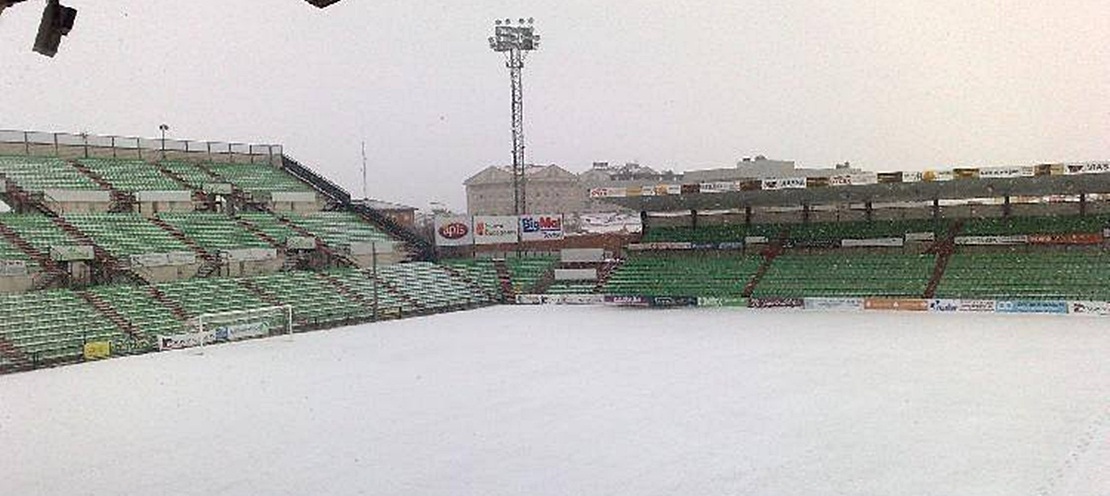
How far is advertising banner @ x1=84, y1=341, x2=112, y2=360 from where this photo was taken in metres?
33.5

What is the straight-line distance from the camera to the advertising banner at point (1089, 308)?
3831 cm

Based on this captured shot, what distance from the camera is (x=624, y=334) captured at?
36.9m

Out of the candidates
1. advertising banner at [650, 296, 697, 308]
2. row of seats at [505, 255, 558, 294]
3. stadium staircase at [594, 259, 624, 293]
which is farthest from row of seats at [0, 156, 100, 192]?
advertising banner at [650, 296, 697, 308]

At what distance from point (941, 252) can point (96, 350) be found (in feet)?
135

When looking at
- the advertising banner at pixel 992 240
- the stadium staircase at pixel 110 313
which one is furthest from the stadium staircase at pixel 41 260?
the advertising banner at pixel 992 240

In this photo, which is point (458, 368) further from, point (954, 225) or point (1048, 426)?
point (954, 225)

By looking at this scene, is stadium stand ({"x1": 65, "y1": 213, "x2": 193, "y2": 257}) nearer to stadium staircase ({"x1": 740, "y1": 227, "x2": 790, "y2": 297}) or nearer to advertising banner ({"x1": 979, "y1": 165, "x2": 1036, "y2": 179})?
stadium staircase ({"x1": 740, "y1": 227, "x2": 790, "y2": 297})

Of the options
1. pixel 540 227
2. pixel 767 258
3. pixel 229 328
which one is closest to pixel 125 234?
pixel 229 328

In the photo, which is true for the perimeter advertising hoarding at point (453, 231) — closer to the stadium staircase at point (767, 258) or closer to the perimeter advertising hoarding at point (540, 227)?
the perimeter advertising hoarding at point (540, 227)

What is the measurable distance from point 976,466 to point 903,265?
34199 mm

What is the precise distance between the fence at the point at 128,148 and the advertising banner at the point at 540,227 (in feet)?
63.9

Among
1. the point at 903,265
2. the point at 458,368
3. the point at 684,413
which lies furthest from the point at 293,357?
the point at 903,265

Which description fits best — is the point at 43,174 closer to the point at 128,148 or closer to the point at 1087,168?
the point at 128,148

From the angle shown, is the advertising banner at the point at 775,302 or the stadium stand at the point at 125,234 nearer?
the stadium stand at the point at 125,234
